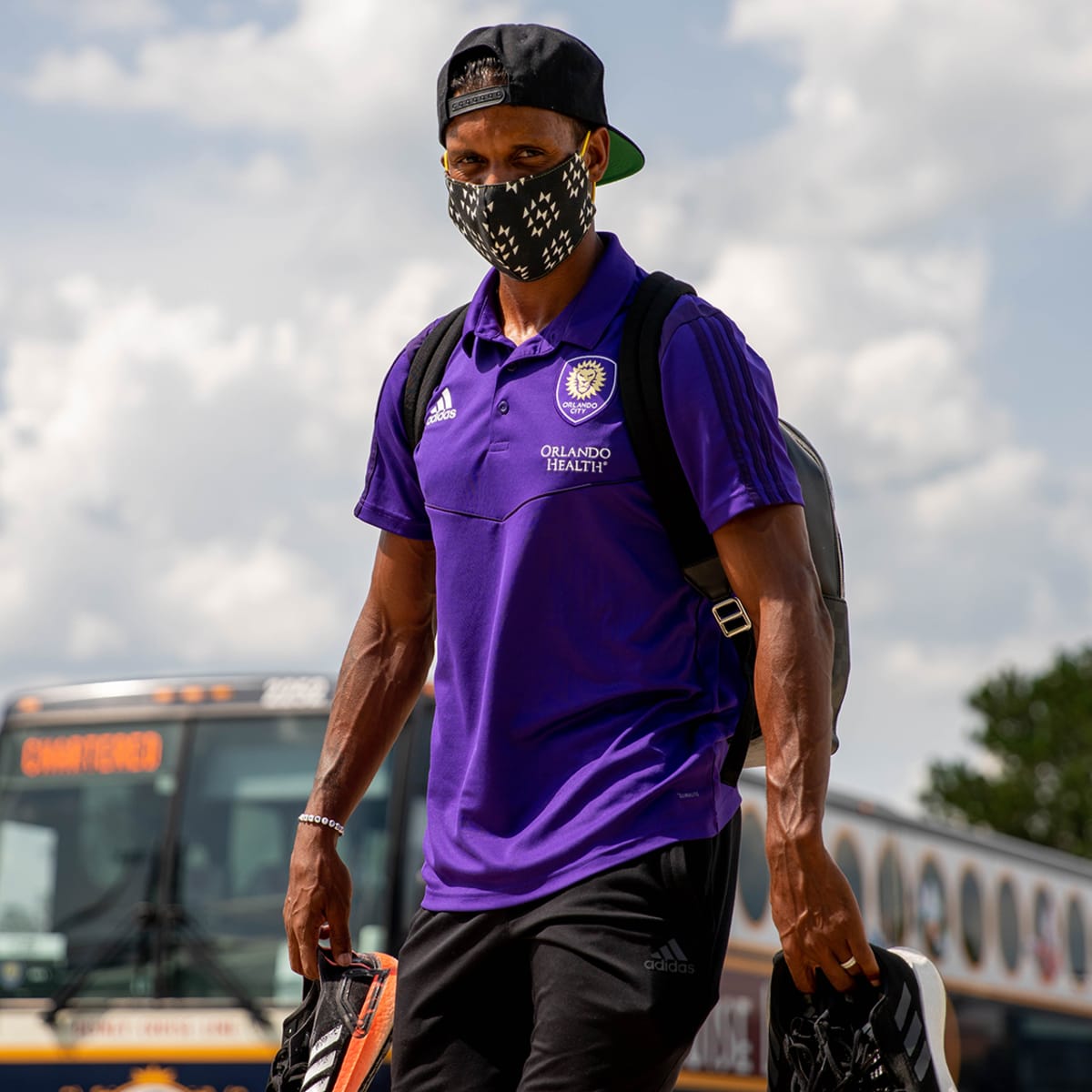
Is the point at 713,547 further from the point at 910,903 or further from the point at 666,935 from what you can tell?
the point at 910,903

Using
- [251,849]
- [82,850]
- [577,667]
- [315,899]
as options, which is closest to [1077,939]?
[251,849]

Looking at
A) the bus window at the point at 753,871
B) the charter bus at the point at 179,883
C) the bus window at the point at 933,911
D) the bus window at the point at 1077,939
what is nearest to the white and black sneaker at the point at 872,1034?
the charter bus at the point at 179,883

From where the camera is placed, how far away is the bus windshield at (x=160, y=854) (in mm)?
9938

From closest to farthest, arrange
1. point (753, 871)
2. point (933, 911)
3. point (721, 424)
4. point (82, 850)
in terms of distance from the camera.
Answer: point (721, 424) → point (82, 850) → point (753, 871) → point (933, 911)

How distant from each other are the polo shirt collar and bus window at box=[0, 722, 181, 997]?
23.7ft

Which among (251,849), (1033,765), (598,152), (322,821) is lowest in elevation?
(322,821)

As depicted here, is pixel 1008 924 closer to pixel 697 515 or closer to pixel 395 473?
pixel 395 473

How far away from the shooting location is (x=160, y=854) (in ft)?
33.9

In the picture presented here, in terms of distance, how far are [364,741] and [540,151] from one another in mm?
1147

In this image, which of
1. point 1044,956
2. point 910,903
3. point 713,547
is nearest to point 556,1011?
point 713,547

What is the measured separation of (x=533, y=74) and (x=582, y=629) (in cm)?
94

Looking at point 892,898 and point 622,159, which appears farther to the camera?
point 892,898

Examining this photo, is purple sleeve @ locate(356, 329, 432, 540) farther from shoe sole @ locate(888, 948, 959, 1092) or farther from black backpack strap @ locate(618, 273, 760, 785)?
shoe sole @ locate(888, 948, 959, 1092)

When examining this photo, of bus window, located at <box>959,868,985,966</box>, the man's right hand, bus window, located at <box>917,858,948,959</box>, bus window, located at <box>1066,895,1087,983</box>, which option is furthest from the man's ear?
bus window, located at <box>1066,895,1087,983</box>
